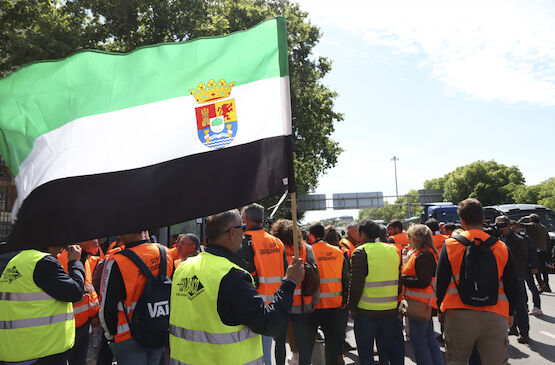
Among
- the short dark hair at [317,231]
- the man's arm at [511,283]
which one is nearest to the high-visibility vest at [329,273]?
the short dark hair at [317,231]

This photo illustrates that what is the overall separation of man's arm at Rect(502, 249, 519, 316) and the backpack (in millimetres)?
182

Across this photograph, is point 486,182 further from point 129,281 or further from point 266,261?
point 129,281

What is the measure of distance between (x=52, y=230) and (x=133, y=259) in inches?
32.7

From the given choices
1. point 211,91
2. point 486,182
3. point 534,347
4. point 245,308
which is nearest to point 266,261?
point 211,91

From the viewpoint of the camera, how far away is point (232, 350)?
7.71 feet

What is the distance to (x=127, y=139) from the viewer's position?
2871 mm

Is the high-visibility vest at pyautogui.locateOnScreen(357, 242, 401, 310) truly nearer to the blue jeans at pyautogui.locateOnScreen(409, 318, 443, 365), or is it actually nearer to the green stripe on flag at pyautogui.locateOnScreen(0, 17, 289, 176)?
the blue jeans at pyautogui.locateOnScreen(409, 318, 443, 365)

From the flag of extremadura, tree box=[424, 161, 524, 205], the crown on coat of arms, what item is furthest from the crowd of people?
tree box=[424, 161, 524, 205]

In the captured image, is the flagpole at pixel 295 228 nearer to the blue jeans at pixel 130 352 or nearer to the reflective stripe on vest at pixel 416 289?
the blue jeans at pixel 130 352

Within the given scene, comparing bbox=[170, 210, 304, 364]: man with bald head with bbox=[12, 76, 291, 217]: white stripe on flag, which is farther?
bbox=[12, 76, 291, 217]: white stripe on flag

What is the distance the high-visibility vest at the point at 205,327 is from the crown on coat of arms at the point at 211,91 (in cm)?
110

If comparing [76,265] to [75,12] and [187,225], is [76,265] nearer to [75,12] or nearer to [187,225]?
[187,225]

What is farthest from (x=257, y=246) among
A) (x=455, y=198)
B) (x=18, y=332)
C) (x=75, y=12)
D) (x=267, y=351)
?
(x=455, y=198)

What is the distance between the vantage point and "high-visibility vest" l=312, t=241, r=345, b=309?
5.22 m
